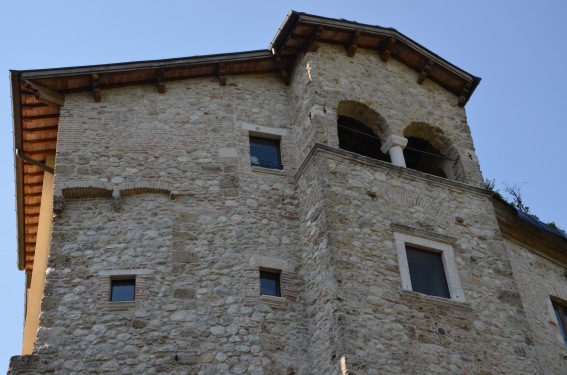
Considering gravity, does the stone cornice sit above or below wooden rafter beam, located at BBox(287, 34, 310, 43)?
below

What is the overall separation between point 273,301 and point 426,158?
576cm

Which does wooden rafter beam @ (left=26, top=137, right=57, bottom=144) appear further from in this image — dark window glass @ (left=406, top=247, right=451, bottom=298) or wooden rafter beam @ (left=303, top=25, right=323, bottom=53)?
dark window glass @ (left=406, top=247, right=451, bottom=298)

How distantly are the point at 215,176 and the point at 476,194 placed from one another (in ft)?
16.6

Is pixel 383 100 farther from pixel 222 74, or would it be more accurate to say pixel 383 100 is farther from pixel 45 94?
pixel 45 94

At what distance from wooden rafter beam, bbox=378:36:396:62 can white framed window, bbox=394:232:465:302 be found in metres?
4.71

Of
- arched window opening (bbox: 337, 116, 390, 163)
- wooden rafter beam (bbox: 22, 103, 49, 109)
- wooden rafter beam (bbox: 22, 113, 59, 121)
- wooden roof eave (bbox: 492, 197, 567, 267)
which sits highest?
arched window opening (bbox: 337, 116, 390, 163)

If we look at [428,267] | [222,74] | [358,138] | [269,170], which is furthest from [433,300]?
[222,74]

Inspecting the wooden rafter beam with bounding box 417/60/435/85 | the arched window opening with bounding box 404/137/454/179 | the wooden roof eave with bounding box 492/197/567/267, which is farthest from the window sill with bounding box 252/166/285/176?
the wooden roof eave with bounding box 492/197/567/267

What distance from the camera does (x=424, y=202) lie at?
49.2 feet

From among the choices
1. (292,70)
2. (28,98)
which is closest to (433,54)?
(292,70)

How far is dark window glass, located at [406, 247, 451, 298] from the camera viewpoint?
13.9 metres

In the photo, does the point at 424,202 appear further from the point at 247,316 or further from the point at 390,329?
the point at 247,316

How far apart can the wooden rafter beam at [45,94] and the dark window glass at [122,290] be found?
4086 millimetres

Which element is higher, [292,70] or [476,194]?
[292,70]
